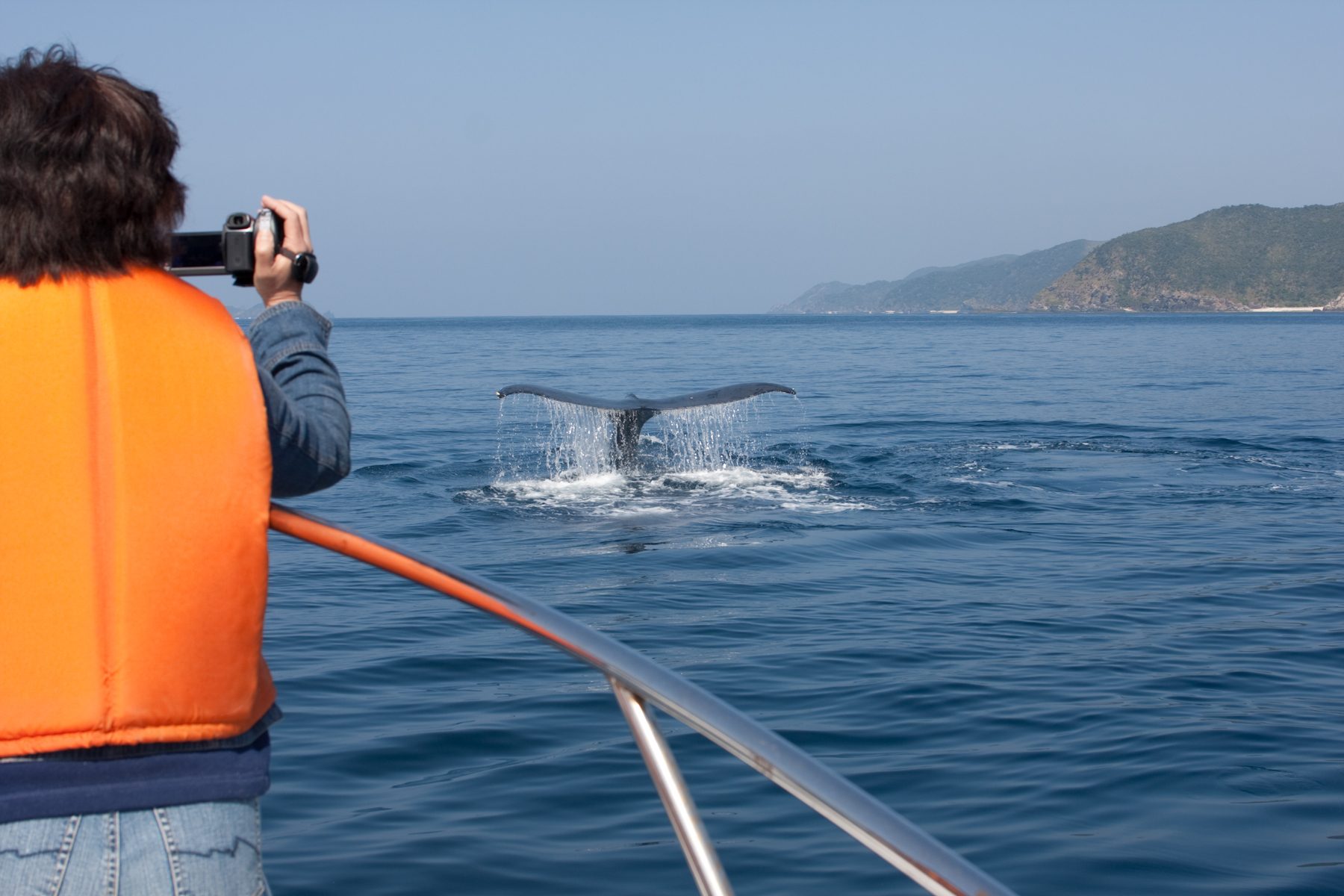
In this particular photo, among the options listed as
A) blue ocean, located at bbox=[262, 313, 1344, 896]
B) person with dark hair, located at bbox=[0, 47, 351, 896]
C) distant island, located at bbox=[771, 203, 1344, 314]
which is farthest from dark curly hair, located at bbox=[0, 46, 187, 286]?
distant island, located at bbox=[771, 203, 1344, 314]

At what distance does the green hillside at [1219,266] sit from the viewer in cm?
16150

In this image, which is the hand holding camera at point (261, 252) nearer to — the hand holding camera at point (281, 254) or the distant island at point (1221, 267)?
the hand holding camera at point (281, 254)

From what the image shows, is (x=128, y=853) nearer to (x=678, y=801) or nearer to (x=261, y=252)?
(x=678, y=801)

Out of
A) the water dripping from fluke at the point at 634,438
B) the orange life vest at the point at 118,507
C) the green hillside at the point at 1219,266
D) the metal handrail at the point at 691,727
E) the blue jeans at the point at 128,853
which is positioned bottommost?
the water dripping from fluke at the point at 634,438

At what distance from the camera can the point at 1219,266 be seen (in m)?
171

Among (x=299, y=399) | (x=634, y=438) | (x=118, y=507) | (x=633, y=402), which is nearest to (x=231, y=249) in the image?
(x=299, y=399)

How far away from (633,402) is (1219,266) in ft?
568

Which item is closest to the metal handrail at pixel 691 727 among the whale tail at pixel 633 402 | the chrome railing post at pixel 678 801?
the chrome railing post at pixel 678 801

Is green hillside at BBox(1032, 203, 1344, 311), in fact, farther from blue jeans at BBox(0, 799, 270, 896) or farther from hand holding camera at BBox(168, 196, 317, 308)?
blue jeans at BBox(0, 799, 270, 896)

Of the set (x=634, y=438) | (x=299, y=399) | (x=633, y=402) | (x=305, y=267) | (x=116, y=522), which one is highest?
(x=305, y=267)

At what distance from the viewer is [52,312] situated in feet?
5.19

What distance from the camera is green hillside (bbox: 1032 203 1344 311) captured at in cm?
16150

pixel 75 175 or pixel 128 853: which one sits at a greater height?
pixel 75 175

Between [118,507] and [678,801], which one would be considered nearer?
[118,507]
